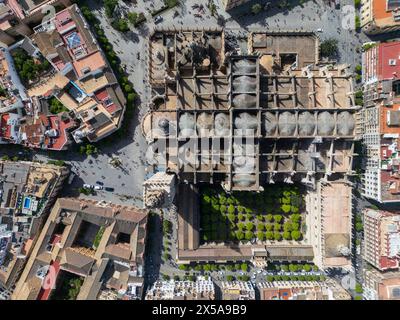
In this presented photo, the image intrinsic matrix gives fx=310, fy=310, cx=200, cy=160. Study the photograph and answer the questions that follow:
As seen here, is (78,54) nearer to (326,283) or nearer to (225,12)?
(225,12)

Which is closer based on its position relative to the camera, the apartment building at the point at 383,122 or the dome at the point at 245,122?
the dome at the point at 245,122

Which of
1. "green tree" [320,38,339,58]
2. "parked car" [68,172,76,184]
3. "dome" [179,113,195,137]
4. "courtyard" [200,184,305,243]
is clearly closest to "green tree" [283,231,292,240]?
"courtyard" [200,184,305,243]

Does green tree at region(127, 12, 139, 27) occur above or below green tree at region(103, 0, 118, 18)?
below

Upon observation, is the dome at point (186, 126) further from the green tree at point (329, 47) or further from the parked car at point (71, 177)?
the green tree at point (329, 47)

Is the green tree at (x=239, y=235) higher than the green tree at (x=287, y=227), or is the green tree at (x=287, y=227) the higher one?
the green tree at (x=287, y=227)

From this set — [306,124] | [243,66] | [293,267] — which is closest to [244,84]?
[243,66]

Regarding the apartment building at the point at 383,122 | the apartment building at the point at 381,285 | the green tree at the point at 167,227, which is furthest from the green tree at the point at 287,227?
the green tree at the point at 167,227

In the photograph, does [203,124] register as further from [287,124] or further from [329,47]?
[329,47]

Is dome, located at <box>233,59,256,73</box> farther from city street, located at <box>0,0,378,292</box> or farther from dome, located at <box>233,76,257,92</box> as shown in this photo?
city street, located at <box>0,0,378,292</box>
